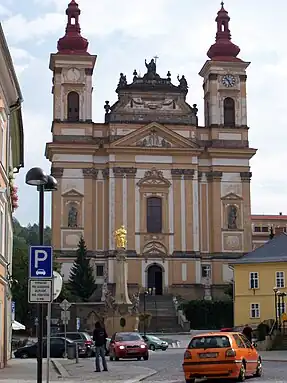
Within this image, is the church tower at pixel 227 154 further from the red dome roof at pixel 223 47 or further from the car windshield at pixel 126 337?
the car windshield at pixel 126 337

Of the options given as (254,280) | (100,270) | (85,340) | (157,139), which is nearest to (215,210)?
(157,139)

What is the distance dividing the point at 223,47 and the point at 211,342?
6449 centimetres

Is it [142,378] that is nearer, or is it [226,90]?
[142,378]

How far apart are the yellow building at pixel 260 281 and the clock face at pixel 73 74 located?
89.4 feet

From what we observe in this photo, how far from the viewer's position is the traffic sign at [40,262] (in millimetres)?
16250

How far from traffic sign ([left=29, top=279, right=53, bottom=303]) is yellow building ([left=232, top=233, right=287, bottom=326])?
147ft

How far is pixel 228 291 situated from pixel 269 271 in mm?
16802

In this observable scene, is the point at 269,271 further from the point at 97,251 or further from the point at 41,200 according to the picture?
the point at 41,200

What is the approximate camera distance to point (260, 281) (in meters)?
61.1

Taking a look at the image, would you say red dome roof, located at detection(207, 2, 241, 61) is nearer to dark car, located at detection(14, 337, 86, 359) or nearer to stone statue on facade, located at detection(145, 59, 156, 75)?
stone statue on facade, located at detection(145, 59, 156, 75)

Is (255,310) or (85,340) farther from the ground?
(255,310)

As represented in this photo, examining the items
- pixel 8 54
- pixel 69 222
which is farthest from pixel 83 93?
pixel 8 54

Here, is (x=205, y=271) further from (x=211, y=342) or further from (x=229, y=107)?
(x=211, y=342)

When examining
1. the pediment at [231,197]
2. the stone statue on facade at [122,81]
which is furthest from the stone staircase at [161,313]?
the stone statue on facade at [122,81]
